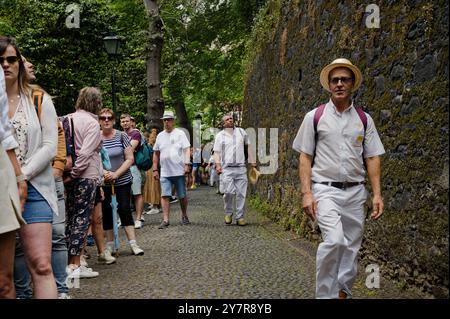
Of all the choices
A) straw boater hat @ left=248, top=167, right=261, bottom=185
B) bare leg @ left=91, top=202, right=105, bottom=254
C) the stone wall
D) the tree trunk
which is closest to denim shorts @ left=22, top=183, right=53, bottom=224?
the stone wall

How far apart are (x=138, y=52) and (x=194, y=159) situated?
590 centimetres

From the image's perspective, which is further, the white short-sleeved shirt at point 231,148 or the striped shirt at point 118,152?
the white short-sleeved shirt at point 231,148

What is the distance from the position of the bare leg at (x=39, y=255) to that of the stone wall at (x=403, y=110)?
2890 millimetres

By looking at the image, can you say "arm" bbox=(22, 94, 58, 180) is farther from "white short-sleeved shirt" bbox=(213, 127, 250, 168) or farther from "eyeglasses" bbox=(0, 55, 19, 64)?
"white short-sleeved shirt" bbox=(213, 127, 250, 168)

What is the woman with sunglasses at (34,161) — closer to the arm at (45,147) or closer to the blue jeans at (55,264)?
the arm at (45,147)

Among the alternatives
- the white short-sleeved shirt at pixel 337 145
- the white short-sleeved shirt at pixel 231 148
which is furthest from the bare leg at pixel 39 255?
the white short-sleeved shirt at pixel 231 148

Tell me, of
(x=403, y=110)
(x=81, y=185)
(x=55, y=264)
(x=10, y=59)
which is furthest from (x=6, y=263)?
(x=403, y=110)

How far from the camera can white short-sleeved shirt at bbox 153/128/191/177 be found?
37.0ft

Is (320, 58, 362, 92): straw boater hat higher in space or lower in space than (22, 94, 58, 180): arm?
higher

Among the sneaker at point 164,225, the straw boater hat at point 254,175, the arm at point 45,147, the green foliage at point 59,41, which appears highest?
the green foliage at point 59,41

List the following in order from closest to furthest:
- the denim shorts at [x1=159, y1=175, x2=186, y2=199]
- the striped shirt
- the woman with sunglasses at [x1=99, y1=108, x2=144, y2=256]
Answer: the woman with sunglasses at [x1=99, y1=108, x2=144, y2=256] → the striped shirt → the denim shorts at [x1=159, y1=175, x2=186, y2=199]

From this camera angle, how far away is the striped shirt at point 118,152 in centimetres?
809
